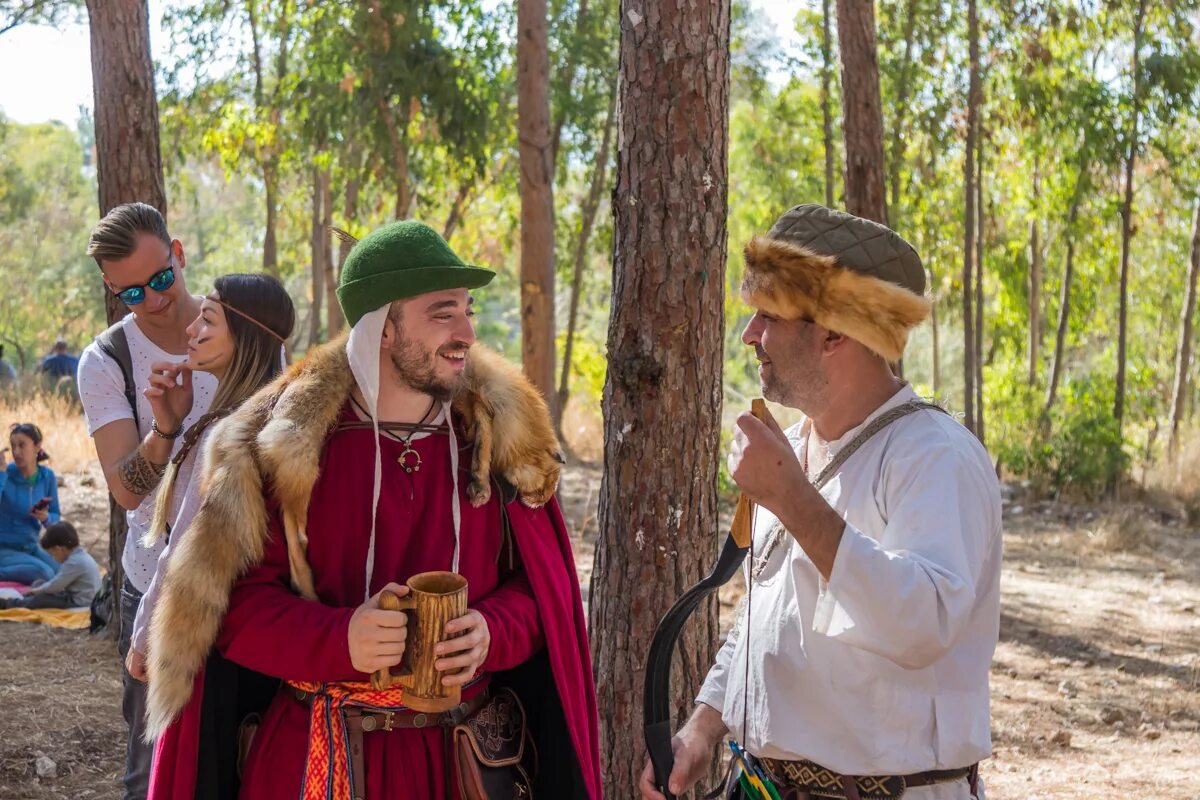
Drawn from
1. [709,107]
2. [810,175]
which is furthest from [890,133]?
[709,107]

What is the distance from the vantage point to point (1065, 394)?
1730cm

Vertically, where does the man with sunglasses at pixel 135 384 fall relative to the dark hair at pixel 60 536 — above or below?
above

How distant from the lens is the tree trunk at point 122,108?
21.8 ft

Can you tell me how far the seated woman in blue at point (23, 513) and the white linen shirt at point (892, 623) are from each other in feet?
27.7

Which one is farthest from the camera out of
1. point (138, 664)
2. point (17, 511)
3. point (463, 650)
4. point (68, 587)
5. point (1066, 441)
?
point (1066, 441)

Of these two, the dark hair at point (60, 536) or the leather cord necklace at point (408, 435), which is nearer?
the leather cord necklace at point (408, 435)

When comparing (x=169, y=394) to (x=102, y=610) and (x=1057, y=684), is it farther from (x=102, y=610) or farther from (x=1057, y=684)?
(x=1057, y=684)

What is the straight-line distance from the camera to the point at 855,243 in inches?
95.8

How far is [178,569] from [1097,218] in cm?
1778

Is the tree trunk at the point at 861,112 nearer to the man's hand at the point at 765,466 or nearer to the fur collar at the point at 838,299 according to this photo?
the fur collar at the point at 838,299

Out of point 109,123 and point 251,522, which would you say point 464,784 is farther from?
point 109,123

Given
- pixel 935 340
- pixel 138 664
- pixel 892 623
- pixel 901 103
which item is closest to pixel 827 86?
pixel 901 103

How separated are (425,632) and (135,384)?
1.85 meters

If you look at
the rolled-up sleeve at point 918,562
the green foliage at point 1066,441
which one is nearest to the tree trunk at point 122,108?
the rolled-up sleeve at point 918,562
